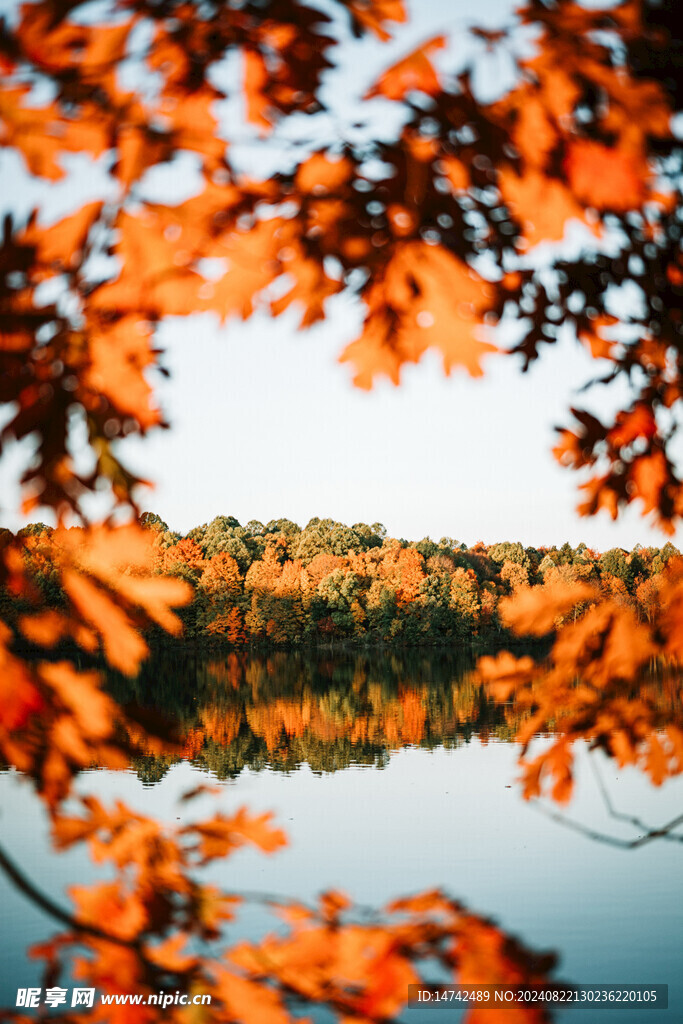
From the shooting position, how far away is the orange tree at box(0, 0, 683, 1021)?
5.58 ft

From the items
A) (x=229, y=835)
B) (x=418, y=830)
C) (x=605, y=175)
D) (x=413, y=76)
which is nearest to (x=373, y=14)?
(x=413, y=76)

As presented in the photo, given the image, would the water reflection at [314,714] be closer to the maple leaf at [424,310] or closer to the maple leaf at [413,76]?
the maple leaf at [424,310]

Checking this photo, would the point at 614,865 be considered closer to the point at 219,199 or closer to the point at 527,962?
the point at 527,962

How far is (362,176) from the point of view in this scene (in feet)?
6.51

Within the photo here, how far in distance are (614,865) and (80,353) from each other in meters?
11.5

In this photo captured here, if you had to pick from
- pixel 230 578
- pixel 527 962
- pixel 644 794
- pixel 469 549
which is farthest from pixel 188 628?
pixel 527 962

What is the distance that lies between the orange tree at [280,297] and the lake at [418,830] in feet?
1.89

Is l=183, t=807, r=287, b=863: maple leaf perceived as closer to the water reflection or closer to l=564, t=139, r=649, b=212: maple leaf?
l=564, t=139, r=649, b=212: maple leaf

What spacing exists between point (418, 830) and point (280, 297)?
1208 centimetres

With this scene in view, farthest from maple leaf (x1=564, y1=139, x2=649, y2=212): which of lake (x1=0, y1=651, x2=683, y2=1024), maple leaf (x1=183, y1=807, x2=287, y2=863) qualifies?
lake (x1=0, y1=651, x2=683, y2=1024)

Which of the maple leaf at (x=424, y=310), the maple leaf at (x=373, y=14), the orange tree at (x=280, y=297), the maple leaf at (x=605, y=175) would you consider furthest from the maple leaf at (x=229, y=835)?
the maple leaf at (x=373, y=14)

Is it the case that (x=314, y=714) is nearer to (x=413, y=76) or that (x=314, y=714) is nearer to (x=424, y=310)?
(x=424, y=310)

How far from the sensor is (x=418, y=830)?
13.0 m

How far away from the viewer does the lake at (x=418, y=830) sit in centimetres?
881
